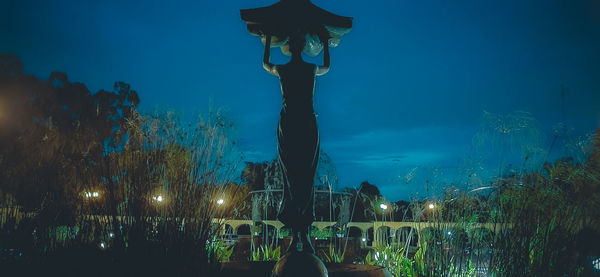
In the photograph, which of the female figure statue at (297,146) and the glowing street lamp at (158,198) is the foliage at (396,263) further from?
the glowing street lamp at (158,198)

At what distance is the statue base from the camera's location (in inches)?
104

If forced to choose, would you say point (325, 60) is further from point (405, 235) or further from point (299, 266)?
point (405, 235)

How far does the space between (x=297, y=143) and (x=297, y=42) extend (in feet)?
2.90

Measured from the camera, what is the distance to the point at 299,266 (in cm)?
267

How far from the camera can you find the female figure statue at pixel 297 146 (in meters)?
2.86

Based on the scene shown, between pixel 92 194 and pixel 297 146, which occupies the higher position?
pixel 297 146

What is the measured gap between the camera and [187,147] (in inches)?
119

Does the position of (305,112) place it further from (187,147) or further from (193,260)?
(193,260)

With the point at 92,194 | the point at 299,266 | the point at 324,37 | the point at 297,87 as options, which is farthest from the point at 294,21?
the point at 92,194

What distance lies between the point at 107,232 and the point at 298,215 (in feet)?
4.46

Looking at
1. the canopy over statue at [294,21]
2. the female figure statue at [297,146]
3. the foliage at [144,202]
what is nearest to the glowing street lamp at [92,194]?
the foliage at [144,202]

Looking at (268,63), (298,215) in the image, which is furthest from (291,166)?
(268,63)

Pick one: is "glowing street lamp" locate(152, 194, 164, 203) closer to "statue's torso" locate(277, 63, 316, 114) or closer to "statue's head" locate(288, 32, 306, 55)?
"statue's torso" locate(277, 63, 316, 114)

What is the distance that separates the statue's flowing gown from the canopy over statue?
1.21 feet
